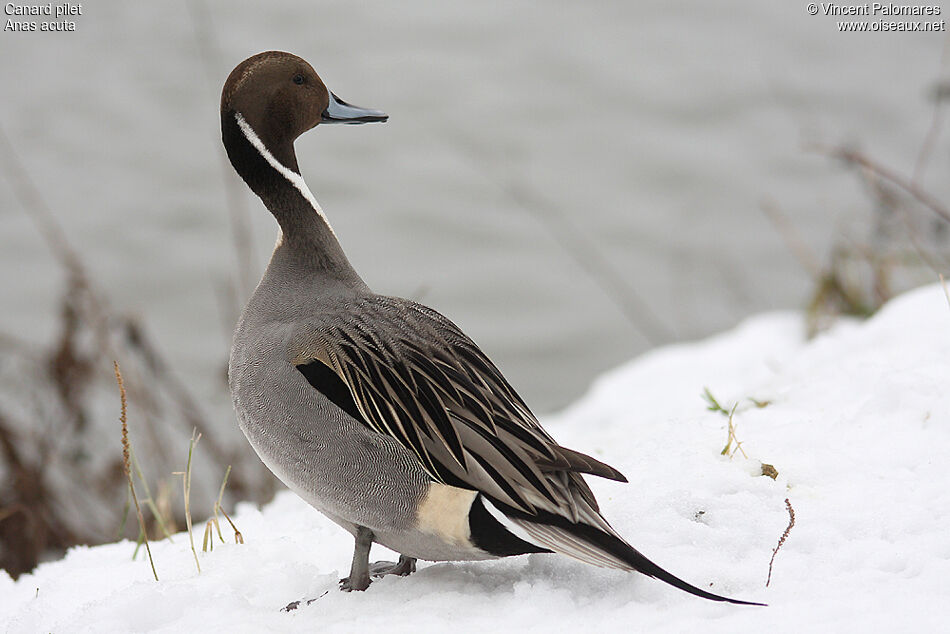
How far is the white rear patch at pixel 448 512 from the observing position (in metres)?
2.37

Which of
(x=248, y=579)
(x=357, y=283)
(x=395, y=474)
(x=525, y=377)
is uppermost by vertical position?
(x=357, y=283)

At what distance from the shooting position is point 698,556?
97.9 inches

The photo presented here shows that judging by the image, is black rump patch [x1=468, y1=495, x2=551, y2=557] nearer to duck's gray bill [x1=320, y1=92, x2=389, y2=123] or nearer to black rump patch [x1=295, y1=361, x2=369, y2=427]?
black rump patch [x1=295, y1=361, x2=369, y2=427]

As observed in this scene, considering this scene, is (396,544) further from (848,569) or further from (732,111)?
(732,111)

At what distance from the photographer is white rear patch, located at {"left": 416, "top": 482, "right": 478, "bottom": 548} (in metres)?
2.37

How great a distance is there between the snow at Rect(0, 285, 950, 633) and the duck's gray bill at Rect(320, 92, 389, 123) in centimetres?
121

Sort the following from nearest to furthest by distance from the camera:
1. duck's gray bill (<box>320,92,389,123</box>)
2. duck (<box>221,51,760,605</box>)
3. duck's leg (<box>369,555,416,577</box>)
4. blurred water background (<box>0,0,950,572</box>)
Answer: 1. duck (<box>221,51,760,605</box>)
2. duck's leg (<box>369,555,416,577</box>)
3. duck's gray bill (<box>320,92,389,123</box>)
4. blurred water background (<box>0,0,950,572</box>)

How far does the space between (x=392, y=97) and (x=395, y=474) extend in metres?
7.87

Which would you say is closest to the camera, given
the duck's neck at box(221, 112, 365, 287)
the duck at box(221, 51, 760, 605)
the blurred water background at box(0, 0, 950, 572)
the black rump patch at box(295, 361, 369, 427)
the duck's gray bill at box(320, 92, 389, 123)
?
the duck at box(221, 51, 760, 605)

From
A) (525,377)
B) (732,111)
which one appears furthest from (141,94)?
(732,111)

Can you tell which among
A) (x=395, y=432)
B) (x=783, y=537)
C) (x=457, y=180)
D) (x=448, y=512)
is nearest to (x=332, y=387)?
(x=395, y=432)

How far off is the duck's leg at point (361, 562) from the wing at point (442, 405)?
26cm

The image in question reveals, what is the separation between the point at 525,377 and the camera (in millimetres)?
8180

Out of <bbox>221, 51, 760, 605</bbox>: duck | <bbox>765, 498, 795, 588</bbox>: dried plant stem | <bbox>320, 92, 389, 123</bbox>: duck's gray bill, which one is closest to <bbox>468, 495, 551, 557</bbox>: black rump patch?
<bbox>221, 51, 760, 605</bbox>: duck
